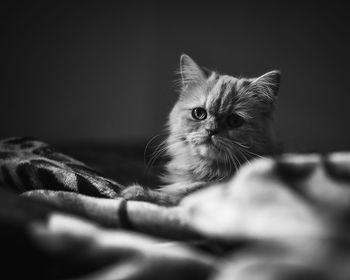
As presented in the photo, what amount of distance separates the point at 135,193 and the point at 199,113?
0.55 m

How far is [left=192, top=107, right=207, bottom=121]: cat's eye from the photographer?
145cm

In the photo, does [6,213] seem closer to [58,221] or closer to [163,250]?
[58,221]

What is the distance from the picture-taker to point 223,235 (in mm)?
599

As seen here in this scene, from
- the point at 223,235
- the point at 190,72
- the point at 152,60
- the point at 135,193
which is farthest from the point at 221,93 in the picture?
the point at 152,60

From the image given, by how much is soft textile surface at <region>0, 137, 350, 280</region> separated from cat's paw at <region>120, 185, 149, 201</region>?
0.30 meters

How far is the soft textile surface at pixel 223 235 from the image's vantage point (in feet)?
1.69

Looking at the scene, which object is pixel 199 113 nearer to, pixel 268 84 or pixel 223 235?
pixel 268 84

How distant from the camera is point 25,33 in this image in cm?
250

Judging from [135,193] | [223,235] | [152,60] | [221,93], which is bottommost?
[135,193]

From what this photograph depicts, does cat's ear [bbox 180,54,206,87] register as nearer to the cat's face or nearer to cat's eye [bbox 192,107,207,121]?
the cat's face

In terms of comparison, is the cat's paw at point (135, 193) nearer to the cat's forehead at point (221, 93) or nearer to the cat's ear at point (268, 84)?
the cat's forehead at point (221, 93)

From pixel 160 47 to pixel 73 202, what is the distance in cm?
223

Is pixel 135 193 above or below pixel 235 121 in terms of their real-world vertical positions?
below

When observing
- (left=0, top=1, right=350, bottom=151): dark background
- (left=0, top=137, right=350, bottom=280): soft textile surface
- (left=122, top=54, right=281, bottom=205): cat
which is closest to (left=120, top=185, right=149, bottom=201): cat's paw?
(left=122, top=54, right=281, bottom=205): cat
